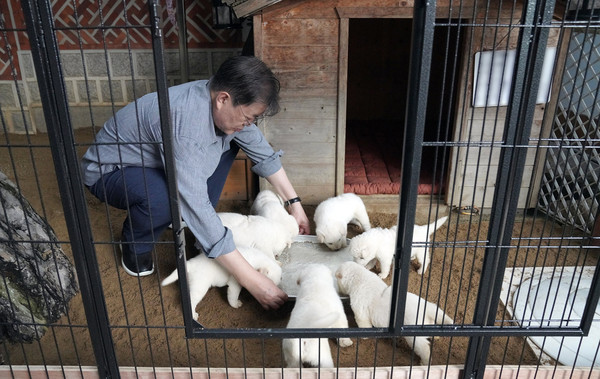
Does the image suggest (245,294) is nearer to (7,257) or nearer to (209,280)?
(209,280)

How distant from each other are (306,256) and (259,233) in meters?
0.38

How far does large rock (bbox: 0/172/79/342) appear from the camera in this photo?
87.2 inches

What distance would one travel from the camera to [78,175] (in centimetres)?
155

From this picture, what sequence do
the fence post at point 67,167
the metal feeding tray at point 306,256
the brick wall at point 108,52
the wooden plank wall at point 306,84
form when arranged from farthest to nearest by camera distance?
the brick wall at point 108,52 < the wooden plank wall at point 306,84 < the metal feeding tray at point 306,256 < the fence post at point 67,167

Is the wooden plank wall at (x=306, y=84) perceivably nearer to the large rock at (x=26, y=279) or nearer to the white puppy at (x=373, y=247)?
the white puppy at (x=373, y=247)

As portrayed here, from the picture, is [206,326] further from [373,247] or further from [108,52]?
[108,52]

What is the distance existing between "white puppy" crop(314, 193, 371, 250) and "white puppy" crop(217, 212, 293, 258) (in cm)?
23

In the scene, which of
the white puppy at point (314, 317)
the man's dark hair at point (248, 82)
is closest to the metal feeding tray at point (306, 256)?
the white puppy at point (314, 317)

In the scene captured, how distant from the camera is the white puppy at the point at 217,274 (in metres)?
2.41

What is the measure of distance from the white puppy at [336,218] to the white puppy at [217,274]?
497 millimetres

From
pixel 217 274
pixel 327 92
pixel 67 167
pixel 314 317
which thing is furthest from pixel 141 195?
pixel 327 92

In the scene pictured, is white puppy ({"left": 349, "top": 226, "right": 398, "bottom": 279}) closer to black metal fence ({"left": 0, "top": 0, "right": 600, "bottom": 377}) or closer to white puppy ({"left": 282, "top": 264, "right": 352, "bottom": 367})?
black metal fence ({"left": 0, "top": 0, "right": 600, "bottom": 377})

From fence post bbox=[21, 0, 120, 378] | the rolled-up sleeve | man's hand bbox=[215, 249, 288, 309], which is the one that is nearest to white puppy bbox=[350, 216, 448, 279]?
man's hand bbox=[215, 249, 288, 309]

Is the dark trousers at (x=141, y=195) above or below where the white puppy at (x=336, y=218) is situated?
above
